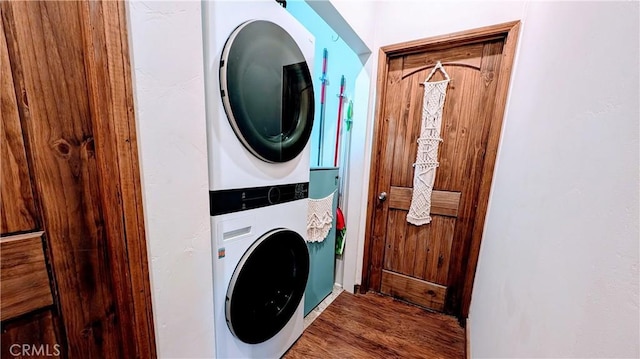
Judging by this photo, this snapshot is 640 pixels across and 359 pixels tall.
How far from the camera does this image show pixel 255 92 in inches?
33.6

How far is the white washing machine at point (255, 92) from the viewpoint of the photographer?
74 cm

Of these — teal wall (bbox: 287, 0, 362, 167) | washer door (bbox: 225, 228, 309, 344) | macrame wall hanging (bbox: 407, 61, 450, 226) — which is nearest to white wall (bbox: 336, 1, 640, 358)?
macrame wall hanging (bbox: 407, 61, 450, 226)

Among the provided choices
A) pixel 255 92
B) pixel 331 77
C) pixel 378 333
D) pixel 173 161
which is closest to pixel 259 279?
pixel 173 161

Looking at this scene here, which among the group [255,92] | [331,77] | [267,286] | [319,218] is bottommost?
[267,286]

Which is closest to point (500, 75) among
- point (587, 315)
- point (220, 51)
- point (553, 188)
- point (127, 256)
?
point (553, 188)

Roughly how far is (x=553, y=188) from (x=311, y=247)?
1.26 meters

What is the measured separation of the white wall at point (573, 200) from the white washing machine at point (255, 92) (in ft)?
3.06

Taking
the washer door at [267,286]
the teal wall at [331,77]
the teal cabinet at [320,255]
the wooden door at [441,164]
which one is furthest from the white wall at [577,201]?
the teal wall at [331,77]

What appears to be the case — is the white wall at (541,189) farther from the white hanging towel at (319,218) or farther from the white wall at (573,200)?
the white hanging towel at (319,218)

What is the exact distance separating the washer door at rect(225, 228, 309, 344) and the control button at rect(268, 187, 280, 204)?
0.15 meters

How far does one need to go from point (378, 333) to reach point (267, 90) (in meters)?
1.72

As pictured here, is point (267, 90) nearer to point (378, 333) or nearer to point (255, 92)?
point (255, 92)

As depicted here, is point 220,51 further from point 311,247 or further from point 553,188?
point 311,247

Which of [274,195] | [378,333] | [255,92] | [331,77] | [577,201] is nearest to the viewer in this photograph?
[577,201]
